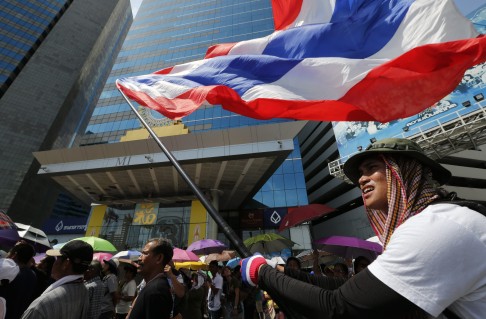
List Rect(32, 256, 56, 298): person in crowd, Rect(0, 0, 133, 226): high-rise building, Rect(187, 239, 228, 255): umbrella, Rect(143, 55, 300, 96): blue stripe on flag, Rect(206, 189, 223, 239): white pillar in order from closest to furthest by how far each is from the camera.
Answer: Rect(143, 55, 300, 96): blue stripe on flag < Rect(32, 256, 56, 298): person in crowd < Rect(187, 239, 228, 255): umbrella < Rect(206, 189, 223, 239): white pillar < Rect(0, 0, 133, 226): high-rise building

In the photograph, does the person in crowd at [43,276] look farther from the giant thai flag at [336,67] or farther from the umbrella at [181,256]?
the umbrella at [181,256]

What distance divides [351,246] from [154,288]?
603cm

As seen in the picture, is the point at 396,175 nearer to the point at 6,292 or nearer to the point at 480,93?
the point at 6,292

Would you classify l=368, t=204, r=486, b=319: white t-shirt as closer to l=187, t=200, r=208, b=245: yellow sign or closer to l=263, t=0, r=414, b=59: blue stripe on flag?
l=263, t=0, r=414, b=59: blue stripe on flag

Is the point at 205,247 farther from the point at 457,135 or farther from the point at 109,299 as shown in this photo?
the point at 457,135

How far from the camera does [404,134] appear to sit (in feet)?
62.4

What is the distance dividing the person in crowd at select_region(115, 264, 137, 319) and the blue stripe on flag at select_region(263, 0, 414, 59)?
237 inches

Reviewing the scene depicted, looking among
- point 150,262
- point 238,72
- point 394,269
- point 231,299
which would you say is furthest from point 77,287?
point 231,299

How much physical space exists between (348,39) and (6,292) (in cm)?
569

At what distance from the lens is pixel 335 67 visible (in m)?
3.27

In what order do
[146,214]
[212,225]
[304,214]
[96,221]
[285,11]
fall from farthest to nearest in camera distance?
[96,221] < [146,214] < [212,225] < [304,214] < [285,11]

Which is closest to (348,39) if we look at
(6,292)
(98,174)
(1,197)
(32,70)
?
(6,292)

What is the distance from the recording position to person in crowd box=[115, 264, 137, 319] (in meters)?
5.81

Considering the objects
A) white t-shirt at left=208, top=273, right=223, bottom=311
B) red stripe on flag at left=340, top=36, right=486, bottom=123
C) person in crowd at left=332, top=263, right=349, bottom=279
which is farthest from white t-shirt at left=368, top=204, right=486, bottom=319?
white t-shirt at left=208, top=273, right=223, bottom=311
